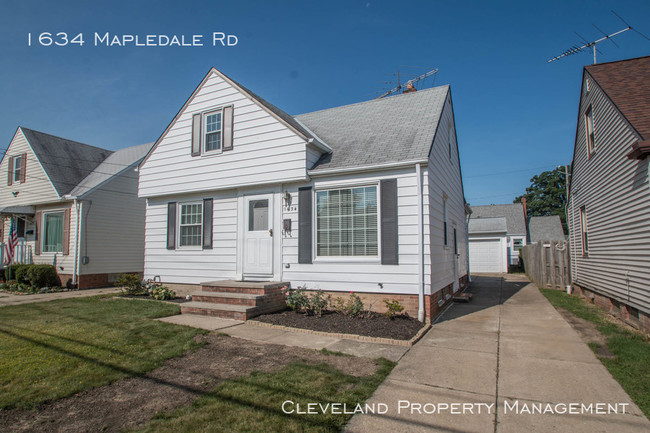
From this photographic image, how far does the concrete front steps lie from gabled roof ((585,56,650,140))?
7.52m

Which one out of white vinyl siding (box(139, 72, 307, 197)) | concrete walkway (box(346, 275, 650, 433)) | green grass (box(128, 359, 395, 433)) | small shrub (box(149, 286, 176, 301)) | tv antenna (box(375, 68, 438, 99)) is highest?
tv antenna (box(375, 68, 438, 99))

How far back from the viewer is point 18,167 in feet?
55.8

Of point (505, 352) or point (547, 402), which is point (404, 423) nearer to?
point (547, 402)

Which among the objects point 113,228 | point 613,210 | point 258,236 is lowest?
point 258,236

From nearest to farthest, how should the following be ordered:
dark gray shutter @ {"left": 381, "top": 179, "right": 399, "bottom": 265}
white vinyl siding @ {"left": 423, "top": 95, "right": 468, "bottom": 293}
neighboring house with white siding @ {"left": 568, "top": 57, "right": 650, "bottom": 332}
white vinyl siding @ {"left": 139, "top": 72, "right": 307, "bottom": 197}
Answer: neighboring house with white siding @ {"left": 568, "top": 57, "right": 650, "bottom": 332}
white vinyl siding @ {"left": 423, "top": 95, "right": 468, "bottom": 293}
dark gray shutter @ {"left": 381, "top": 179, "right": 399, "bottom": 265}
white vinyl siding @ {"left": 139, "top": 72, "right": 307, "bottom": 197}

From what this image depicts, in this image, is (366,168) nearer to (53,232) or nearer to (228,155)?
(228,155)

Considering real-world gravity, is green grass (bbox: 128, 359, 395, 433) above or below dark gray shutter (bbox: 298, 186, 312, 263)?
below

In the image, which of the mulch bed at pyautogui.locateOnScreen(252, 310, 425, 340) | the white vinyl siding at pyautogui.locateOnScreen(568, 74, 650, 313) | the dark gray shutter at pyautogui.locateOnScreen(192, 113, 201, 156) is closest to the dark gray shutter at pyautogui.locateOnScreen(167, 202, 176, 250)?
the dark gray shutter at pyautogui.locateOnScreen(192, 113, 201, 156)

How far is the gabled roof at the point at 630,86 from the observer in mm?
6688

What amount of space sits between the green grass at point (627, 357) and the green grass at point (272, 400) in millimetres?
2602

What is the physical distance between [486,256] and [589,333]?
1891 centimetres

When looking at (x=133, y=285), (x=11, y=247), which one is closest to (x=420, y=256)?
(x=133, y=285)

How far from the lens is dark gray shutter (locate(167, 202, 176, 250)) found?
10633mm

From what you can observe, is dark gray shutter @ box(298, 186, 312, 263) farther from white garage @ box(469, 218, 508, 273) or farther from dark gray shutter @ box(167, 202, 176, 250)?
white garage @ box(469, 218, 508, 273)
